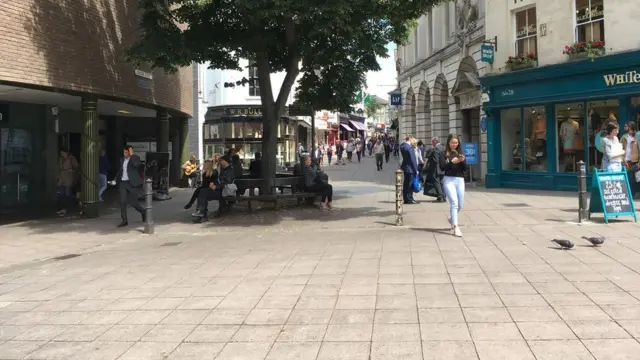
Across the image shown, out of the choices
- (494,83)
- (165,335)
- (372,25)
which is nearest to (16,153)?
(372,25)

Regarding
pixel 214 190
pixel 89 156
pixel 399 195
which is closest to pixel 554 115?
pixel 399 195

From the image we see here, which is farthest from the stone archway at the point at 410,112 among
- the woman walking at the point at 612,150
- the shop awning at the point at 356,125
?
the shop awning at the point at 356,125

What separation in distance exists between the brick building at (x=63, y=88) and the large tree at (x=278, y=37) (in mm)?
1671

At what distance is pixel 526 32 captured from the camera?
16781 mm

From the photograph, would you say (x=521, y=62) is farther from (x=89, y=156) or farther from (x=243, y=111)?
(x=243, y=111)

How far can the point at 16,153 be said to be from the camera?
15.5 meters

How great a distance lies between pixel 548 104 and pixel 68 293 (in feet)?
47.3

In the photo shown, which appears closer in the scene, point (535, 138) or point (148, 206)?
point (148, 206)

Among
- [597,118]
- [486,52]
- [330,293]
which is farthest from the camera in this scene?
[486,52]

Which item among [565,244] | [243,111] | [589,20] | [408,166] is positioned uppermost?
[589,20]

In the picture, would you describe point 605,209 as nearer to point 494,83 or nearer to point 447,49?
point 494,83

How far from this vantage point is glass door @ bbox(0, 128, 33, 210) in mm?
15023

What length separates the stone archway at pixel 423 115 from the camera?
2769 cm

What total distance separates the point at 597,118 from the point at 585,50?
2.03m
